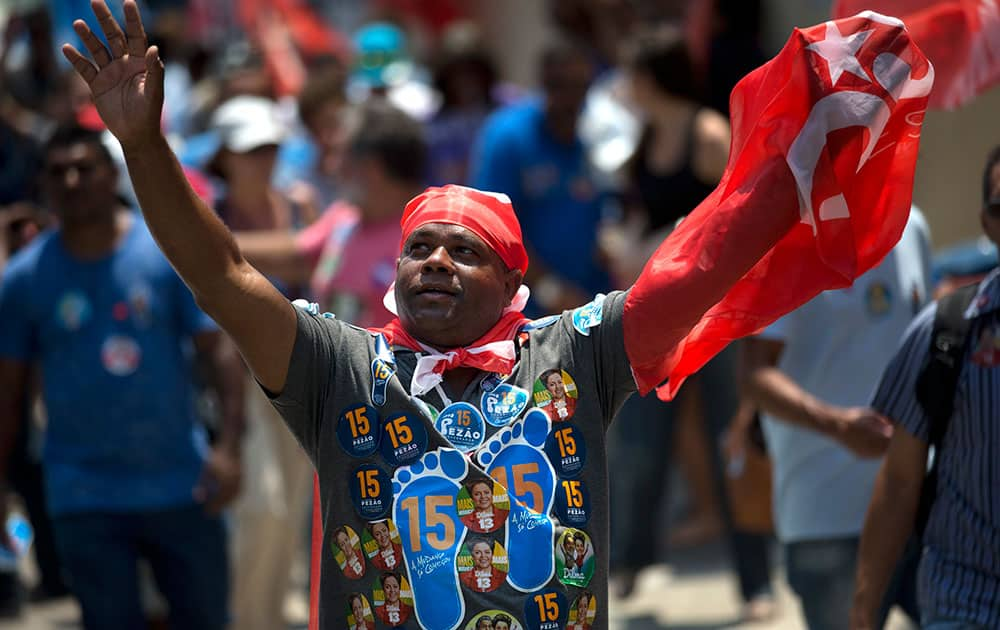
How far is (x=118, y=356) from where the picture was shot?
575cm

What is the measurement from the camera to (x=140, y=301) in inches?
227

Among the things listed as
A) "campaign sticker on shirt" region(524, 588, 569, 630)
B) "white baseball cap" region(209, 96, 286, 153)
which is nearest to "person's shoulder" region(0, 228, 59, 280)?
"white baseball cap" region(209, 96, 286, 153)

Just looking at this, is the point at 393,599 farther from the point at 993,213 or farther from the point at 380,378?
the point at 993,213

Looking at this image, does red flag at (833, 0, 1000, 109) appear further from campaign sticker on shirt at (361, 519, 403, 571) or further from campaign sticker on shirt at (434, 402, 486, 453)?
campaign sticker on shirt at (361, 519, 403, 571)

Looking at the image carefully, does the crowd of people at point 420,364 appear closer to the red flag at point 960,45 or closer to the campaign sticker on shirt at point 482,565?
the campaign sticker on shirt at point 482,565

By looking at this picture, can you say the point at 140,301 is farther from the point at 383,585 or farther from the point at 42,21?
the point at 42,21

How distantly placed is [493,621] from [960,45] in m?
2.26

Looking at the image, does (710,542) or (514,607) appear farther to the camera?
(710,542)

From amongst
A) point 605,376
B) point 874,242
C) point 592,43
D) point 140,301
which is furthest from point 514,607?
point 592,43

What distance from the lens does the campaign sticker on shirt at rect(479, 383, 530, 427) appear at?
351cm

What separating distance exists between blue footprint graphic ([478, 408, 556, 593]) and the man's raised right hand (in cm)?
98

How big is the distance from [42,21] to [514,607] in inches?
275

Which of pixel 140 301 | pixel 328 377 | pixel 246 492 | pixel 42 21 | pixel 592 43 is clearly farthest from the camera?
pixel 592 43

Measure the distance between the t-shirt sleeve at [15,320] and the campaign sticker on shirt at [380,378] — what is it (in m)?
2.61
